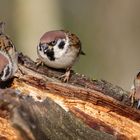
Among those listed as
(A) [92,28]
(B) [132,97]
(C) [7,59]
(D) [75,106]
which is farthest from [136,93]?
(A) [92,28]

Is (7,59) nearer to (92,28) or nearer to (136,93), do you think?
(136,93)

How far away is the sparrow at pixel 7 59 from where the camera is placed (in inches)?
189

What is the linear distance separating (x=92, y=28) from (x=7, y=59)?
6795 millimetres

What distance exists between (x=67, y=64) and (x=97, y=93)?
0.85 meters

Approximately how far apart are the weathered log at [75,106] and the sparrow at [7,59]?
0.19ft

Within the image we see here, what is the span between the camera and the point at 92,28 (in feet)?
38.5

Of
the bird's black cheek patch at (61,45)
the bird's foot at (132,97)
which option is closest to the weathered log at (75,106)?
the bird's foot at (132,97)

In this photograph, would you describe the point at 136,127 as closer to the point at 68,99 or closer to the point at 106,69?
the point at 68,99

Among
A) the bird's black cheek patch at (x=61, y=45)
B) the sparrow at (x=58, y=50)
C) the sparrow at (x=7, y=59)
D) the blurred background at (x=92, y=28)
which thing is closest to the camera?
the sparrow at (x=7, y=59)

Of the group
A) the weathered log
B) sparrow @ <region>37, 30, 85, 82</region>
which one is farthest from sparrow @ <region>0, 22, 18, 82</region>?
sparrow @ <region>37, 30, 85, 82</region>

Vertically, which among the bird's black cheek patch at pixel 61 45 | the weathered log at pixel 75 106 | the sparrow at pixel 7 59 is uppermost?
the bird's black cheek patch at pixel 61 45

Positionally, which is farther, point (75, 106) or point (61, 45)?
point (61, 45)

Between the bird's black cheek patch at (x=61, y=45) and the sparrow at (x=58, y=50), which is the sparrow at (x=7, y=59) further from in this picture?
the bird's black cheek patch at (x=61, y=45)

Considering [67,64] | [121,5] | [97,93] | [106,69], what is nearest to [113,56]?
[106,69]
